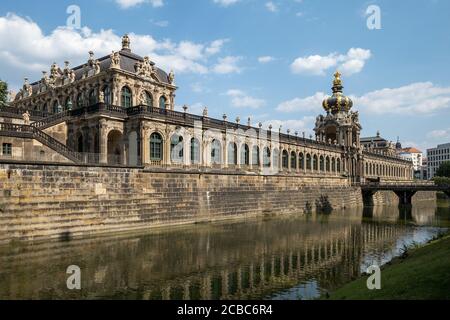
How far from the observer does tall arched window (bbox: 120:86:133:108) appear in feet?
123

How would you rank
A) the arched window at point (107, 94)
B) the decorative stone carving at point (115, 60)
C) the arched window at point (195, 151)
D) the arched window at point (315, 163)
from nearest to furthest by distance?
the arched window at point (195, 151)
the decorative stone carving at point (115, 60)
the arched window at point (107, 94)
the arched window at point (315, 163)

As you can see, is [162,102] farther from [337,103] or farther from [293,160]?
[337,103]

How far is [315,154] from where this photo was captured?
55.9 meters

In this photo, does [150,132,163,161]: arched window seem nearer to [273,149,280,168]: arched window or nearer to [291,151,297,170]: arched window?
[273,149,280,168]: arched window

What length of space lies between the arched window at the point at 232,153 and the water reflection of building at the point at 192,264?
14.4 m

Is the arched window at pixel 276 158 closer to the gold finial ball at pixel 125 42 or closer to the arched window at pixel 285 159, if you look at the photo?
the arched window at pixel 285 159

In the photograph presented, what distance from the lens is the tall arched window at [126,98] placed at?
37469 millimetres

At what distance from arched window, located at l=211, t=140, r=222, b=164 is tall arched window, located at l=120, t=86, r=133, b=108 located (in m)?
→ 9.52

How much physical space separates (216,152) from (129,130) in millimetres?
9839

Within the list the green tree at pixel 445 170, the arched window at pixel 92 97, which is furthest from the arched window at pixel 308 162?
the green tree at pixel 445 170

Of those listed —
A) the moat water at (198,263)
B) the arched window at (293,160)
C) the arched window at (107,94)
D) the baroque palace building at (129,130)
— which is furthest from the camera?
the arched window at (293,160)

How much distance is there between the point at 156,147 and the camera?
31562 millimetres

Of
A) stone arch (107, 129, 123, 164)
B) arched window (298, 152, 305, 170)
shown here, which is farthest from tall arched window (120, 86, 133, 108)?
arched window (298, 152, 305, 170)

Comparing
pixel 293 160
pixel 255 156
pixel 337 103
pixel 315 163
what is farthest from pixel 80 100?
pixel 337 103
